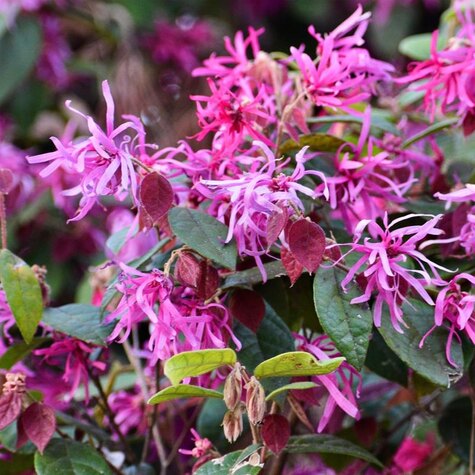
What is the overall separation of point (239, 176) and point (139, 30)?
5.00ft

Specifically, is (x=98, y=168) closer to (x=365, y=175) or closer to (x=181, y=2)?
(x=365, y=175)

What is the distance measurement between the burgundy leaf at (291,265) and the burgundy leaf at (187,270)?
6 cm

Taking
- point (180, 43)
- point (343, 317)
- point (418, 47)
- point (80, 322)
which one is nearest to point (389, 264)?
point (343, 317)

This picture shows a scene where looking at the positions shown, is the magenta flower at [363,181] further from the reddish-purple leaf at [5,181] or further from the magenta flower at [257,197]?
the reddish-purple leaf at [5,181]

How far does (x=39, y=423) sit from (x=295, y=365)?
0.74ft

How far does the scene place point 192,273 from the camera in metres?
0.59

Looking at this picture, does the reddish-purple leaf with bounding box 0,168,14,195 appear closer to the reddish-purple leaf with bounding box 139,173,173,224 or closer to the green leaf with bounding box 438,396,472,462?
the reddish-purple leaf with bounding box 139,173,173,224

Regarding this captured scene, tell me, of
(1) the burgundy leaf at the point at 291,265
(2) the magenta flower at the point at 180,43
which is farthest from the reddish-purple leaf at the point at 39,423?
(2) the magenta flower at the point at 180,43

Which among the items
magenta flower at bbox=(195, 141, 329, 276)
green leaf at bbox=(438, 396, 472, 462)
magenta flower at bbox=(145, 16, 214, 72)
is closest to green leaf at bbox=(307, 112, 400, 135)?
magenta flower at bbox=(195, 141, 329, 276)

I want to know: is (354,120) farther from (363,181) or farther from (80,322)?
(80,322)

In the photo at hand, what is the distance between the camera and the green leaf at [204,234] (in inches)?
23.2

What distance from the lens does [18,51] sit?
183cm

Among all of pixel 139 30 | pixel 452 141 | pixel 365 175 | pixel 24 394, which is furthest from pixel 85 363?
pixel 139 30

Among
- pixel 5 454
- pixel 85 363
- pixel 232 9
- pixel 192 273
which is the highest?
pixel 192 273
